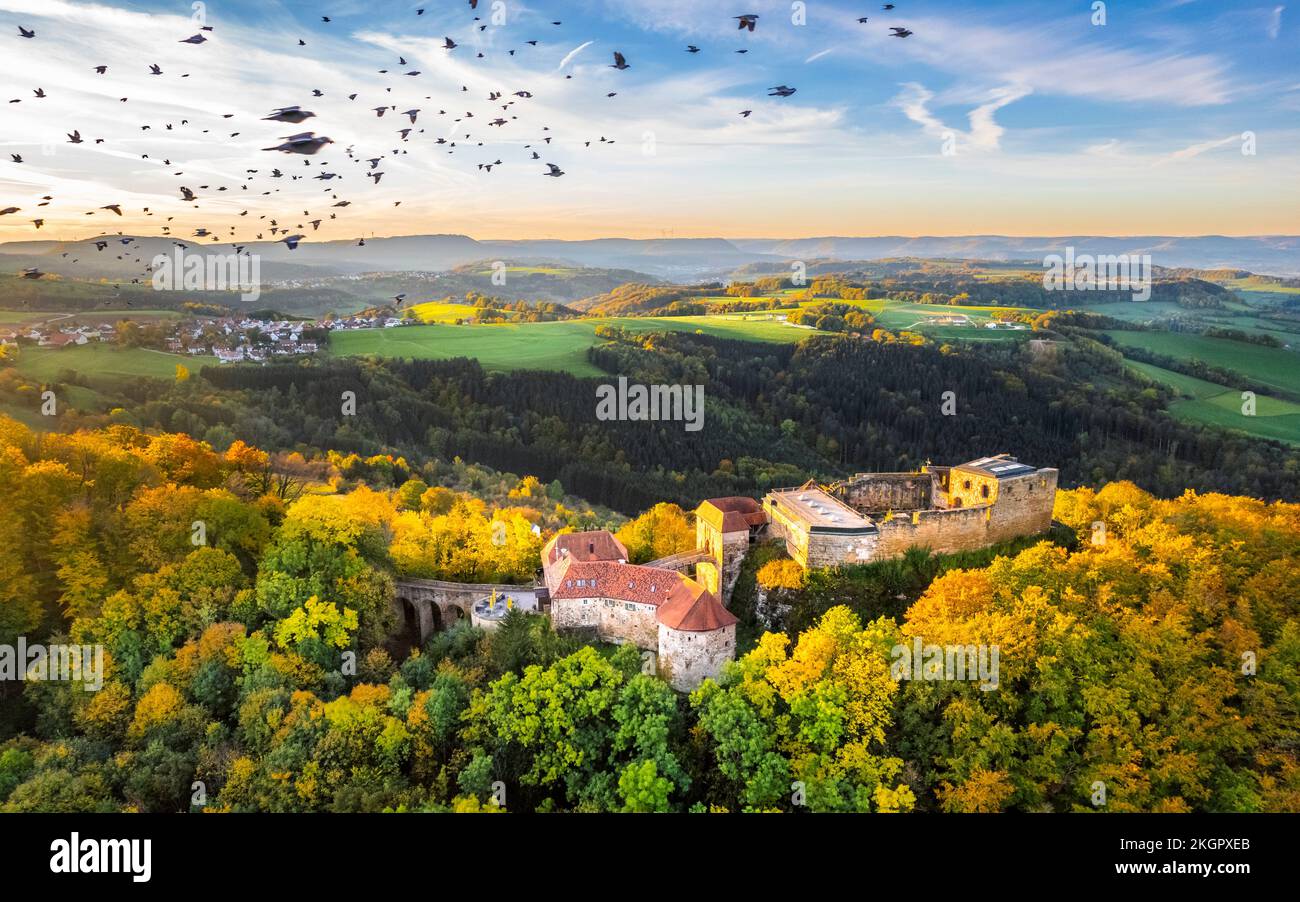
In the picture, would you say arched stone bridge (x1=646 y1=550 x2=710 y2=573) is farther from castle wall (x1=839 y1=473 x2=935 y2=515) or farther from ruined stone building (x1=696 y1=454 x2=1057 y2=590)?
castle wall (x1=839 y1=473 x2=935 y2=515)

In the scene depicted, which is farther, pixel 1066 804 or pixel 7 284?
pixel 7 284

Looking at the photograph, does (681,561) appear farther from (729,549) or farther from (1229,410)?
(1229,410)

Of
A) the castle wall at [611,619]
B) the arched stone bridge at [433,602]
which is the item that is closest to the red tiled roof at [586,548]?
the arched stone bridge at [433,602]

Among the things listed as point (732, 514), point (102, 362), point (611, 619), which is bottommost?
point (611, 619)

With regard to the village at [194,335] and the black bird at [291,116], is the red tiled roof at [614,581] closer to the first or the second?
the black bird at [291,116]

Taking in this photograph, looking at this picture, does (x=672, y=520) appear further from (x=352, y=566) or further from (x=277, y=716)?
(x=277, y=716)

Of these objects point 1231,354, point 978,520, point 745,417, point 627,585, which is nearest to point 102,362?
point 627,585

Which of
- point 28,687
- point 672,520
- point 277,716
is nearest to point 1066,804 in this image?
point 672,520
